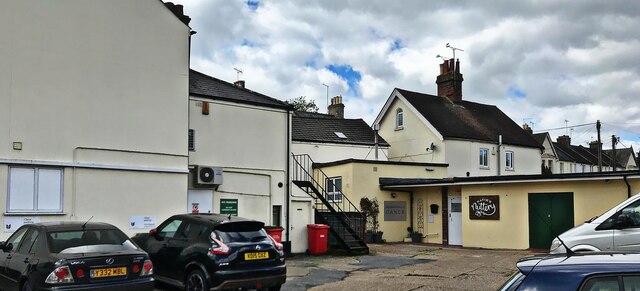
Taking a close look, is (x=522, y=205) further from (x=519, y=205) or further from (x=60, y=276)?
(x=60, y=276)

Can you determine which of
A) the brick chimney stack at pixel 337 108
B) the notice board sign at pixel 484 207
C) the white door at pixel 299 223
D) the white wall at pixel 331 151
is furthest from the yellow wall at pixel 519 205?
the brick chimney stack at pixel 337 108

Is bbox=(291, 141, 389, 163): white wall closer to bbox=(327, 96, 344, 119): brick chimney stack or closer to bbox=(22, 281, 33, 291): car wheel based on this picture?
bbox=(327, 96, 344, 119): brick chimney stack

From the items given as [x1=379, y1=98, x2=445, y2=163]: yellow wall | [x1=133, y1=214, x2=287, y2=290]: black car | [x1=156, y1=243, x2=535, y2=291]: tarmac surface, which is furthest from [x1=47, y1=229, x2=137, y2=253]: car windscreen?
[x1=379, y1=98, x2=445, y2=163]: yellow wall

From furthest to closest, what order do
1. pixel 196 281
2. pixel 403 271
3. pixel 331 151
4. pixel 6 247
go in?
pixel 331 151
pixel 403 271
pixel 196 281
pixel 6 247

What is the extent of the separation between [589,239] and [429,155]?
69.7 ft

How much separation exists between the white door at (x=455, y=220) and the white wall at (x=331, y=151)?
25.7ft

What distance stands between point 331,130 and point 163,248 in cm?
2126

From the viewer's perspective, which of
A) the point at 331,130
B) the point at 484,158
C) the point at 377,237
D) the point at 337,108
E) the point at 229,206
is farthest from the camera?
the point at 337,108

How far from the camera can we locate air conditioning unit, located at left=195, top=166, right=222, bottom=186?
15.7m

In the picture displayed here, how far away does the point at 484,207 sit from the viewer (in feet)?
71.8

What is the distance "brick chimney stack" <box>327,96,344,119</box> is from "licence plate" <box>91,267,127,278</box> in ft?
95.5

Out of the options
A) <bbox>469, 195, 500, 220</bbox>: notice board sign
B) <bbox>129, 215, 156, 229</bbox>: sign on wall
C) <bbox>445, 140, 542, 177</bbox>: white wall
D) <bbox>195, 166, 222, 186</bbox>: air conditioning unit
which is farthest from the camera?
<bbox>445, 140, 542, 177</bbox>: white wall

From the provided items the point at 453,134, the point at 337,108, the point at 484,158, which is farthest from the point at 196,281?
the point at 337,108

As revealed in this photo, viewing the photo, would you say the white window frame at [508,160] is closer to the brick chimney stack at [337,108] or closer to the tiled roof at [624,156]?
the brick chimney stack at [337,108]
